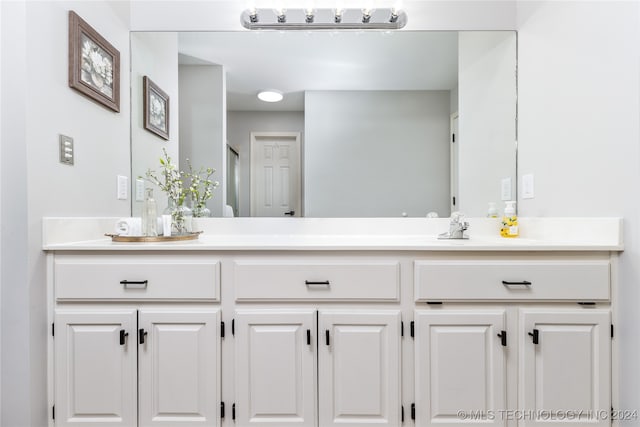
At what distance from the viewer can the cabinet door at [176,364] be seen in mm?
1152

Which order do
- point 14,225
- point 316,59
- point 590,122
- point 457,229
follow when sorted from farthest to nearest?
point 316,59, point 457,229, point 590,122, point 14,225

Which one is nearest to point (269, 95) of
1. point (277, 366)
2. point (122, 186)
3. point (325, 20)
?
point (325, 20)

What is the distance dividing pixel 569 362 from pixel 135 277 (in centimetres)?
162

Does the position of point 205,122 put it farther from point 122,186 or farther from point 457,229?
point 457,229

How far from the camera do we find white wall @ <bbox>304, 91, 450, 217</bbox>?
5.48 feet

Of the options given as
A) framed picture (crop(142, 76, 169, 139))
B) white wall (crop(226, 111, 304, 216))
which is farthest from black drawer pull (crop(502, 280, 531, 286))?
framed picture (crop(142, 76, 169, 139))

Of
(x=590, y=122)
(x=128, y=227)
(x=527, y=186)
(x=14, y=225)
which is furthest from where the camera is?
(x=527, y=186)

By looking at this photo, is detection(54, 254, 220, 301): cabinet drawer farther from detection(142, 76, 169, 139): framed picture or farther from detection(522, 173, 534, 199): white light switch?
detection(522, 173, 534, 199): white light switch

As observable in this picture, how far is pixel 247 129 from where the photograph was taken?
168cm

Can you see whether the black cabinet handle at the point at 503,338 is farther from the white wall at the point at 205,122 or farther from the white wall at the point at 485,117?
the white wall at the point at 205,122

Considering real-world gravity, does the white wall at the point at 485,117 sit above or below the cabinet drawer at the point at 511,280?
above

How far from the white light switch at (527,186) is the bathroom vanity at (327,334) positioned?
0.41 m

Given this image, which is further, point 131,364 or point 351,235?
point 351,235

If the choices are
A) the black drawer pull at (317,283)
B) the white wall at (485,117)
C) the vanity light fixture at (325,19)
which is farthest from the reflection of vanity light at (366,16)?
the black drawer pull at (317,283)
